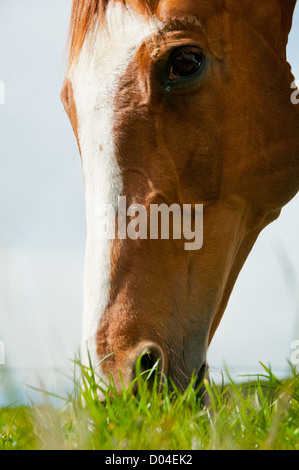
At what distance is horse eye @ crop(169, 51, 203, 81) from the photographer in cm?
215

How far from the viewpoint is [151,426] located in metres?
1.34

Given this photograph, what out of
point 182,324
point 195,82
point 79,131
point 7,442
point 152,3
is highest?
point 152,3

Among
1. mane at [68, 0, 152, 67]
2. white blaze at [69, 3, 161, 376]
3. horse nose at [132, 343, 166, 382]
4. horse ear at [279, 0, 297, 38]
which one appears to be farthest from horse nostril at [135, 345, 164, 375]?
horse ear at [279, 0, 297, 38]

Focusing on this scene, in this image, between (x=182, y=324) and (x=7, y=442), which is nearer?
(x=7, y=442)

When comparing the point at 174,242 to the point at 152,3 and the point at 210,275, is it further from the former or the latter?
the point at 152,3

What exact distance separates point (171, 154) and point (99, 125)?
0.31 meters

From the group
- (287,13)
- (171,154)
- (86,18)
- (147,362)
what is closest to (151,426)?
(147,362)

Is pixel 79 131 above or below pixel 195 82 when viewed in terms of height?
below

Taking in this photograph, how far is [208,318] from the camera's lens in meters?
2.12

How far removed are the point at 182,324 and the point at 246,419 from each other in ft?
1.94

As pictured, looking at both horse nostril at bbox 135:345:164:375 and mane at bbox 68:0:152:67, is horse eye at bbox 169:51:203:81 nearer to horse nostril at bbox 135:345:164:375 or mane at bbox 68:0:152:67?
mane at bbox 68:0:152:67

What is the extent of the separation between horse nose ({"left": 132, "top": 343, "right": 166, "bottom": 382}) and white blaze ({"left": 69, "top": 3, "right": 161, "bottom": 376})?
16 centimetres
